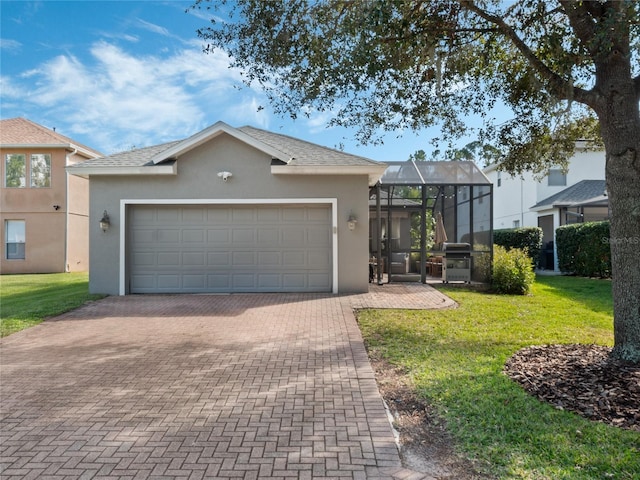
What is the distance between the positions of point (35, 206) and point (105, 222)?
10499 millimetres

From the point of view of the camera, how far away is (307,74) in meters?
6.83

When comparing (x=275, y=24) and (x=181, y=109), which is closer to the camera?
(x=275, y=24)

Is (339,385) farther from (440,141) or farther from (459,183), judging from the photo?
(459,183)

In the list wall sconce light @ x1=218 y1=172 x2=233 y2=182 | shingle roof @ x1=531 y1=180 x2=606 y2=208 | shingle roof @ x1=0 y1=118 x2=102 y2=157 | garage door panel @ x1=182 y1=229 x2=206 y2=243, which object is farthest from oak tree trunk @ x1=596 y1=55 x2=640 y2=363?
shingle roof @ x1=0 y1=118 x2=102 y2=157

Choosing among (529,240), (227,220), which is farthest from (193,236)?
(529,240)

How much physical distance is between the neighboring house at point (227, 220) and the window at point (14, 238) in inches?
417

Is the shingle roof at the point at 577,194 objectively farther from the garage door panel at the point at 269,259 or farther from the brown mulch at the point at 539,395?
the brown mulch at the point at 539,395

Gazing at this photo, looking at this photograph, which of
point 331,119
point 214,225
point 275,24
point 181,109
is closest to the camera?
point 275,24

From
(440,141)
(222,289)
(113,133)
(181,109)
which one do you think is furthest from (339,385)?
(113,133)

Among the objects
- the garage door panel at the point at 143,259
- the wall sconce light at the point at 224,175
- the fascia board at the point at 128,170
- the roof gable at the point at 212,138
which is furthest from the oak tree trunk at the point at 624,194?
the garage door panel at the point at 143,259

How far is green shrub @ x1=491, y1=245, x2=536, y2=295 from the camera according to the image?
1102 centimetres

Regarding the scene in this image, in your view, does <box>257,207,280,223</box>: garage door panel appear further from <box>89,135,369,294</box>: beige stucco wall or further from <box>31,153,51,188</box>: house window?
<box>31,153,51,188</box>: house window

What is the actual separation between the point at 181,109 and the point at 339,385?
1780 cm

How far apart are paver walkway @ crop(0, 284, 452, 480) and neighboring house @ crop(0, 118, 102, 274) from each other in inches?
499
